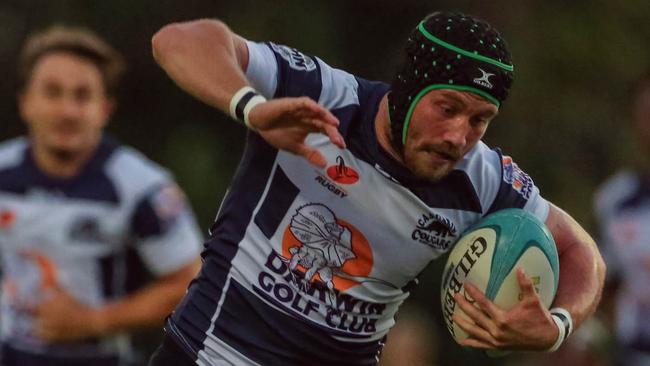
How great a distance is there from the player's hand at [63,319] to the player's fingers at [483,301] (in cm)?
301

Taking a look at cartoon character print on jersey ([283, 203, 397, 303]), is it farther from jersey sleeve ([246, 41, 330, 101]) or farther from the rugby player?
jersey sleeve ([246, 41, 330, 101])

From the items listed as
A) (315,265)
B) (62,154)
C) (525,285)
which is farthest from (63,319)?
(525,285)

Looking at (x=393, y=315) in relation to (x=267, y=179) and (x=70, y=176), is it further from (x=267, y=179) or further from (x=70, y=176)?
(x=70, y=176)

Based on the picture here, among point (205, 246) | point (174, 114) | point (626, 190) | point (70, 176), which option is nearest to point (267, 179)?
point (205, 246)

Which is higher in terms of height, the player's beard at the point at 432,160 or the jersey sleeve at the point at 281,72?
the jersey sleeve at the point at 281,72

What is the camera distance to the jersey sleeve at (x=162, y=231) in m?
8.02

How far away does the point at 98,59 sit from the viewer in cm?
836

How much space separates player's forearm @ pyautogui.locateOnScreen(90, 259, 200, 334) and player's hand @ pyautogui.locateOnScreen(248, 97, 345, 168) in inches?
127

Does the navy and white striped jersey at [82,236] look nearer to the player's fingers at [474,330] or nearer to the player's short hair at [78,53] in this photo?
the player's short hair at [78,53]

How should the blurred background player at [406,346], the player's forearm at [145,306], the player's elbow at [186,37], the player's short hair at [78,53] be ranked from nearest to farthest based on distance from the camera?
the player's elbow at [186,37]
the player's forearm at [145,306]
the player's short hair at [78,53]
the blurred background player at [406,346]

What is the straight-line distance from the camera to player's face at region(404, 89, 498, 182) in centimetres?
529

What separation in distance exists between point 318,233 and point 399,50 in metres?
9.65

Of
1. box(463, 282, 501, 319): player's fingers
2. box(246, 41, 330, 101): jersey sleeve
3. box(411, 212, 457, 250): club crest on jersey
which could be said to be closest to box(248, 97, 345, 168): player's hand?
box(246, 41, 330, 101): jersey sleeve

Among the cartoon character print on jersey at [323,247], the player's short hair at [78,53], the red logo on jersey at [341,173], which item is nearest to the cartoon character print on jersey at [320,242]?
the cartoon character print on jersey at [323,247]
